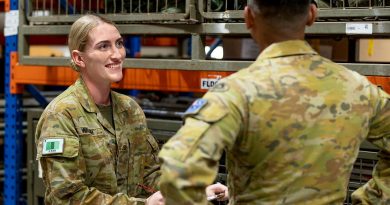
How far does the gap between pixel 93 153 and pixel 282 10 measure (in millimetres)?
976

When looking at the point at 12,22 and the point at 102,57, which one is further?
the point at 12,22

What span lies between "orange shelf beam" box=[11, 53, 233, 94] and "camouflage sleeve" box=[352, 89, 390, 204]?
1044 mm

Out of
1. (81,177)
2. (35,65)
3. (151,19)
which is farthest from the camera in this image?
(35,65)

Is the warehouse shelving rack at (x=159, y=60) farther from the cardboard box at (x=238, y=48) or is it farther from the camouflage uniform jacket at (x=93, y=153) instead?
the cardboard box at (x=238, y=48)

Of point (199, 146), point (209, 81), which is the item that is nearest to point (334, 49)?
point (209, 81)

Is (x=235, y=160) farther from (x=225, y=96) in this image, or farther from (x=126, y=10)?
(x=126, y=10)

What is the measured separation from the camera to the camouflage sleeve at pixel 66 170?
2109 millimetres

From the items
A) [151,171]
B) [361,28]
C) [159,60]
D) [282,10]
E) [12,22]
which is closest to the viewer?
[282,10]

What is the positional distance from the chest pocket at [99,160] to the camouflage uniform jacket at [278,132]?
2.33ft

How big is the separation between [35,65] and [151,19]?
83 centimetres

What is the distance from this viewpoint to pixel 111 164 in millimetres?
2252

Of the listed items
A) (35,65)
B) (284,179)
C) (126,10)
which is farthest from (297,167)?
(35,65)

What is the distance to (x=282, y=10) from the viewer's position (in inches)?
59.9

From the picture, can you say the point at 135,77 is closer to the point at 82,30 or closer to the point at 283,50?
the point at 82,30
